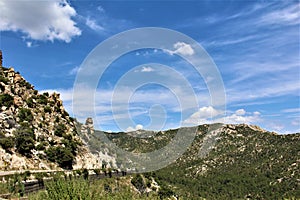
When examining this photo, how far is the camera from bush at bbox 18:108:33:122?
49031 mm

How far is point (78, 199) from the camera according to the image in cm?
986

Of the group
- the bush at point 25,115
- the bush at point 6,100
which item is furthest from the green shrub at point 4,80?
the bush at point 25,115

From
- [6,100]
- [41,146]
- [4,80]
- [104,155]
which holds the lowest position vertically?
[41,146]

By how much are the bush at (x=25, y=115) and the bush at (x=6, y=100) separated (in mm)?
2110

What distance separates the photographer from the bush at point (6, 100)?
4604 cm

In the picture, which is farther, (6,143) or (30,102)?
(30,102)

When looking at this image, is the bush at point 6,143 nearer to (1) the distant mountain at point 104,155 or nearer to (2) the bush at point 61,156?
(1) the distant mountain at point 104,155

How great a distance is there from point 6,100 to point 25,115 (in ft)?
13.6

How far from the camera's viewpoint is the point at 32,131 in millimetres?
47062

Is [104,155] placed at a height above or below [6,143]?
above

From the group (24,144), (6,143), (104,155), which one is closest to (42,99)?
(24,144)

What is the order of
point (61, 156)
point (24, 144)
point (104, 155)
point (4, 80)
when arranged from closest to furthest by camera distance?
point (24, 144)
point (61, 156)
point (4, 80)
point (104, 155)

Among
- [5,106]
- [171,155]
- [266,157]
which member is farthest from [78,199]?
[266,157]

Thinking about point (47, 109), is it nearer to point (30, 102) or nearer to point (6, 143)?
point (30, 102)
